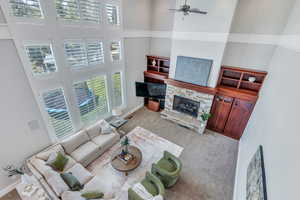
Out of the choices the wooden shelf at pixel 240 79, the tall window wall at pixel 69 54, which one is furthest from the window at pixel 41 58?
the wooden shelf at pixel 240 79

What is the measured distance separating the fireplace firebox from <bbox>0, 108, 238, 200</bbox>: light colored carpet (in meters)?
0.79

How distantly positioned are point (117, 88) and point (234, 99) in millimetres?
4705

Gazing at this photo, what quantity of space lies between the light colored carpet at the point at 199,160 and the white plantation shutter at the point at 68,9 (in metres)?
4.36

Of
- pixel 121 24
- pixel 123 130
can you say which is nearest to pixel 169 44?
pixel 121 24

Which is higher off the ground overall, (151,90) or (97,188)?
(151,90)

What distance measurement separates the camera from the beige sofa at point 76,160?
2.93 metres

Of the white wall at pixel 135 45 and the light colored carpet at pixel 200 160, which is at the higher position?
the white wall at pixel 135 45

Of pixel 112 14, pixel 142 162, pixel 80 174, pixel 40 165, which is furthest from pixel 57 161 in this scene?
pixel 112 14

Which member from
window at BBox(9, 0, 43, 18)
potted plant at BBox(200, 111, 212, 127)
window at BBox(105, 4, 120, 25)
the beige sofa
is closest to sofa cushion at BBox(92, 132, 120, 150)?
the beige sofa

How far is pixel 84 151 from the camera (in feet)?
13.7

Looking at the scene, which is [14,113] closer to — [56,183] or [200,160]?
[56,183]

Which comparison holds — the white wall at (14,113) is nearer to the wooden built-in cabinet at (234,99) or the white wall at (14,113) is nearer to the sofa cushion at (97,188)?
the sofa cushion at (97,188)

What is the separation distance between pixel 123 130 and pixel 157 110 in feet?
7.41

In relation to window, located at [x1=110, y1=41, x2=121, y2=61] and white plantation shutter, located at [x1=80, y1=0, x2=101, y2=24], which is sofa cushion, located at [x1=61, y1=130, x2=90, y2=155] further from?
white plantation shutter, located at [x1=80, y1=0, x2=101, y2=24]
